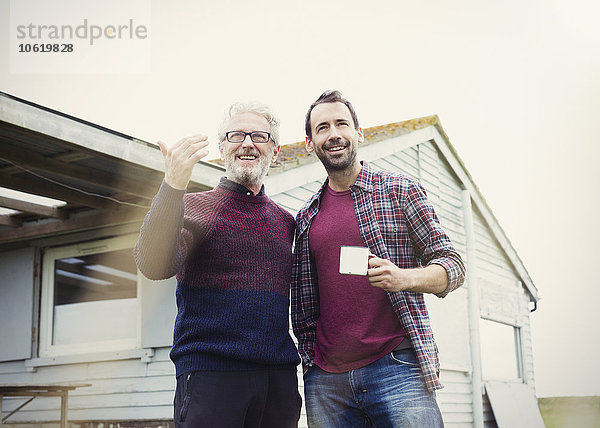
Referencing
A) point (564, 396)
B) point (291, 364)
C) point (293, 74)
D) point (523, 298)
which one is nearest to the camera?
point (291, 364)

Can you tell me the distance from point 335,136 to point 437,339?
19.9ft

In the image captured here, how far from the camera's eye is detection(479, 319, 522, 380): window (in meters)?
9.90

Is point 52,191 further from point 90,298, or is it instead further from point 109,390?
point 109,390

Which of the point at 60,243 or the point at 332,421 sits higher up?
the point at 60,243

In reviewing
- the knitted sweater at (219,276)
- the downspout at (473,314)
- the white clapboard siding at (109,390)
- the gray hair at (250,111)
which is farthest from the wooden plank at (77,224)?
the downspout at (473,314)

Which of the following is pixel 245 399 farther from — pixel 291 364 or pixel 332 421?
pixel 332 421

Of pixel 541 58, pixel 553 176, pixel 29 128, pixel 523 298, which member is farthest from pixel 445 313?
pixel 541 58

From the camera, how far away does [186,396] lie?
6.50 feet

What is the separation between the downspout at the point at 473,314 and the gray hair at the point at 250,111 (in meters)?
7.48

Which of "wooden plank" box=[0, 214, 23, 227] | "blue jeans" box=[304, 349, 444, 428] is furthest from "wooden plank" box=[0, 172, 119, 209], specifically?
"blue jeans" box=[304, 349, 444, 428]

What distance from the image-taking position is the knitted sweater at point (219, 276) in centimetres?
193

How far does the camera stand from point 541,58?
24.9 metres

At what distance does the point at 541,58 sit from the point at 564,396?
15.8 metres

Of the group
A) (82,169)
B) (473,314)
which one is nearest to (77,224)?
(82,169)
